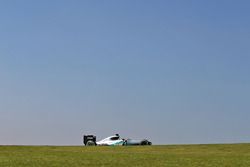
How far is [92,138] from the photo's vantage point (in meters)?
87.6

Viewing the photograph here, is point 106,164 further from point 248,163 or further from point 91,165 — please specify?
point 248,163

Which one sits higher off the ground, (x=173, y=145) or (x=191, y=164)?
(x=173, y=145)

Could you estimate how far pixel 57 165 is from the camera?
33.5 meters

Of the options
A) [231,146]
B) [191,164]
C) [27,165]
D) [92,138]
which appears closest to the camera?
[27,165]

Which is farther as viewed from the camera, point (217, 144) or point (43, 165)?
point (217, 144)

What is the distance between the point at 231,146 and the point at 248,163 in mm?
28555

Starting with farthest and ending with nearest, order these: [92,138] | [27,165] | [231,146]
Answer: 1. [92,138]
2. [231,146]
3. [27,165]

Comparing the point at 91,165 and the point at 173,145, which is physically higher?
the point at 173,145

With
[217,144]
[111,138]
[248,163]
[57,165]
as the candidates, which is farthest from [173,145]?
[57,165]

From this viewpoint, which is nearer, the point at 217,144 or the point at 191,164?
the point at 191,164

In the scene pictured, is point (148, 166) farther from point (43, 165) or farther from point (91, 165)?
point (43, 165)

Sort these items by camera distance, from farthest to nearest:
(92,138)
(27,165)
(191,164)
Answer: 1. (92,138)
2. (191,164)
3. (27,165)

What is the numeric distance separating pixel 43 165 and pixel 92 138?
54.2m

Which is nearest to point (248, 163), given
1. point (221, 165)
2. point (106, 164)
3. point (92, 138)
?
point (221, 165)
